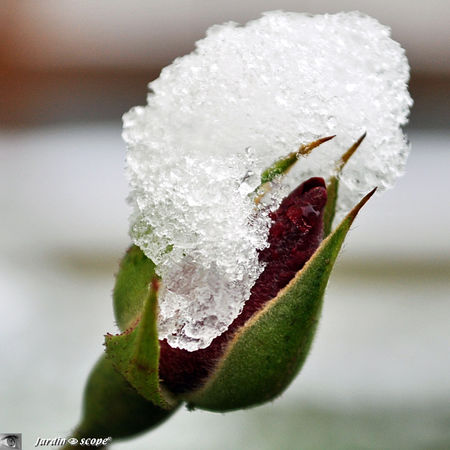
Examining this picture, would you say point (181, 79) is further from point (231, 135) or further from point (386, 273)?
point (386, 273)

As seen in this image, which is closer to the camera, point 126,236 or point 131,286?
point 131,286

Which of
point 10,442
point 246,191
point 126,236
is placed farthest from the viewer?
point 126,236

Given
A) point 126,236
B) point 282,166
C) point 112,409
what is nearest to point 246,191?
point 282,166

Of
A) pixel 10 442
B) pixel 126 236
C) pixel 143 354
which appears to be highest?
pixel 143 354

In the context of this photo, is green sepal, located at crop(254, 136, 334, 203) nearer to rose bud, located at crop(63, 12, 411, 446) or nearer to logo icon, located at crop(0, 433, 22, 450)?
rose bud, located at crop(63, 12, 411, 446)

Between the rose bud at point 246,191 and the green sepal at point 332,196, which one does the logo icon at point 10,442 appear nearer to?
the rose bud at point 246,191

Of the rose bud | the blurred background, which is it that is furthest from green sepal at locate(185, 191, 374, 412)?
the blurred background

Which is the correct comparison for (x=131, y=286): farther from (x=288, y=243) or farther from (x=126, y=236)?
(x=126, y=236)

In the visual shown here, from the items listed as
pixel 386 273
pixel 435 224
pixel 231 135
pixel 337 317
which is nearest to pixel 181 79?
pixel 231 135
